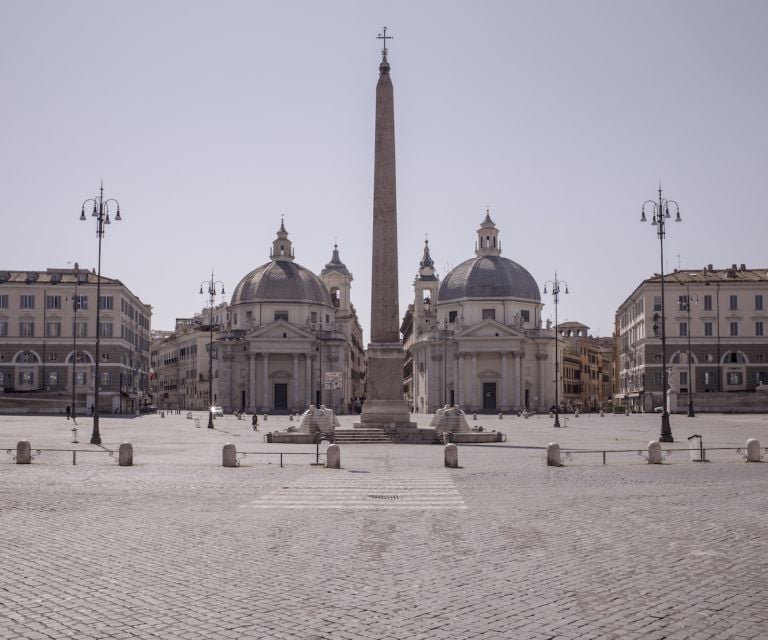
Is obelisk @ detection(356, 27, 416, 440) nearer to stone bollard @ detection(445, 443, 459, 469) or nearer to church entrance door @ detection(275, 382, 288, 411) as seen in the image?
stone bollard @ detection(445, 443, 459, 469)

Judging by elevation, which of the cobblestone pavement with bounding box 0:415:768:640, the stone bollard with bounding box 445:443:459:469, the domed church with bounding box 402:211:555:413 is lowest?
the cobblestone pavement with bounding box 0:415:768:640

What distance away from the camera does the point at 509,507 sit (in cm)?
1706

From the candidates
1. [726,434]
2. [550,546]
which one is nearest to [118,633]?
[550,546]

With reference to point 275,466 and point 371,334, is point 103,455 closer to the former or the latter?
point 275,466

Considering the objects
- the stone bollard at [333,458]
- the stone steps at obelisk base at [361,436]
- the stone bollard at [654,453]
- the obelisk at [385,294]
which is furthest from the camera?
the obelisk at [385,294]

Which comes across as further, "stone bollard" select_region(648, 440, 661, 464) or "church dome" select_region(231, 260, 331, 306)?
"church dome" select_region(231, 260, 331, 306)

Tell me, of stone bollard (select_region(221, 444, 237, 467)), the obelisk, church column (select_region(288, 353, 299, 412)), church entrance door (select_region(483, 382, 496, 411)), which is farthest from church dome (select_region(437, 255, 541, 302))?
stone bollard (select_region(221, 444, 237, 467))

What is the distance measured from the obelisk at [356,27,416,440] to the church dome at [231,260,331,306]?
64606 millimetres

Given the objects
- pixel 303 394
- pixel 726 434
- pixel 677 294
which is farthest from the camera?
pixel 303 394

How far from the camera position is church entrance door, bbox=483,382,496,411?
327 feet

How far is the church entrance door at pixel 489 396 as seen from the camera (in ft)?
327

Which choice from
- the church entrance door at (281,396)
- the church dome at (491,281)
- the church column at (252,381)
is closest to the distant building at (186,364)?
the church column at (252,381)

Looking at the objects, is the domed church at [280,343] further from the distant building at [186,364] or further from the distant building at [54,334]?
the distant building at [54,334]

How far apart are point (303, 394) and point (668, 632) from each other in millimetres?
90889
